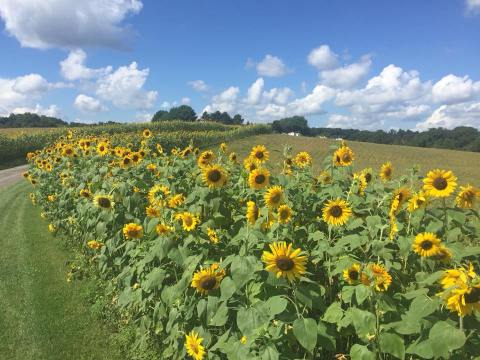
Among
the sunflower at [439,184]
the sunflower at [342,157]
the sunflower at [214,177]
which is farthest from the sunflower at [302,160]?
the sunflower at [439,184]

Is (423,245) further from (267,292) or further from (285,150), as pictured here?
(285,150)

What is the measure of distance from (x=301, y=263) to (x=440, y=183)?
4.00 feet

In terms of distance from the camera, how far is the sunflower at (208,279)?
10.4ft

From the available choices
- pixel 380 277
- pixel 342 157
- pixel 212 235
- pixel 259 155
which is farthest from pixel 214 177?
pixel 380 277

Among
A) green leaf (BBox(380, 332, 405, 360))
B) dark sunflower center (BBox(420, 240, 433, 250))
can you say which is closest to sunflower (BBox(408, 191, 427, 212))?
dark sunflower center (BBox(420, 240, 433, 250))

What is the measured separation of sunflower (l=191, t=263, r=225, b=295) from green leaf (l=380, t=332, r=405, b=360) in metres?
1.12

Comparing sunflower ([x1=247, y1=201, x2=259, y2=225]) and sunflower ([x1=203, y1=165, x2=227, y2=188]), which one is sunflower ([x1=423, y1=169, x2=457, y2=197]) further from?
sunflower ([x1=203, y1=165, x2=227, y2=188])

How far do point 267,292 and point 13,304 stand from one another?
487cm

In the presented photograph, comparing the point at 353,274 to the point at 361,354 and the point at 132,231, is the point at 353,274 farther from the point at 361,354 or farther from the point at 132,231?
the point at 132,231

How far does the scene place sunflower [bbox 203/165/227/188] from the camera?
4.11 m

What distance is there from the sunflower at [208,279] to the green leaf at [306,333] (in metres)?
0.76

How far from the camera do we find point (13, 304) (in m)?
6.46

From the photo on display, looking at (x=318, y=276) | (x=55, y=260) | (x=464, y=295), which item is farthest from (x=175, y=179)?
(x=55, y=260)

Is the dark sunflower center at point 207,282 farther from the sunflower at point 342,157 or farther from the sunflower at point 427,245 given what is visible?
the sunflower at point 342,157
